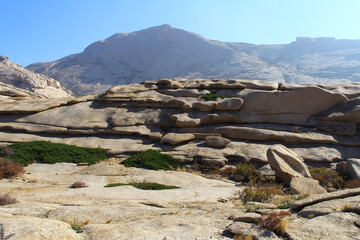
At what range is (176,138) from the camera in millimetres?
20078

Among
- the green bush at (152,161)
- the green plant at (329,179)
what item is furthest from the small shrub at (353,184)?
the green bush at (152,161)

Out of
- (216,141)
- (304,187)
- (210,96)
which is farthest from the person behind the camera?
(210,96)

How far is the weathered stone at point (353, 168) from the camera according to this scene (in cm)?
1500

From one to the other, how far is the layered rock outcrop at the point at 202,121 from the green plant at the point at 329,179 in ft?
9.08

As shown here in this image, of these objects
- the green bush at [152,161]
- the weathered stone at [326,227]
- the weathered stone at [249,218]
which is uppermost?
the weathered stone at [249,218]

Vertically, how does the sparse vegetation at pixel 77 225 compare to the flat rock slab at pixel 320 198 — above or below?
above

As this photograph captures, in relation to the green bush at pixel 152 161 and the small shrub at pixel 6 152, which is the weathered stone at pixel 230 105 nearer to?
the green bush at pixel 152 161

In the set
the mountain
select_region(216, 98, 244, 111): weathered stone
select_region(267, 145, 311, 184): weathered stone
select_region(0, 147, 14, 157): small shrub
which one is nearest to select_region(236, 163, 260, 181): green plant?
select_region(267, 145, 311, 184): weathered stone

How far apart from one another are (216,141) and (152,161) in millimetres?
4551

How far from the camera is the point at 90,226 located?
19.0 ft

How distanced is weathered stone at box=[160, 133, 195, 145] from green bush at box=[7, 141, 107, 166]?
13.4ft

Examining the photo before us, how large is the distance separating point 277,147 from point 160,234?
1159 centimetres

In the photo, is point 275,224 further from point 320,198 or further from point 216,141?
point 216,141

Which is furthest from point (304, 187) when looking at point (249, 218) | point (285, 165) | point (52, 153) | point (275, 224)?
point (52, 153)
